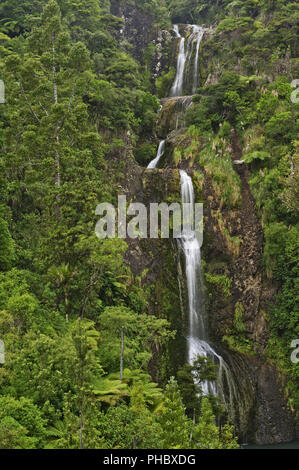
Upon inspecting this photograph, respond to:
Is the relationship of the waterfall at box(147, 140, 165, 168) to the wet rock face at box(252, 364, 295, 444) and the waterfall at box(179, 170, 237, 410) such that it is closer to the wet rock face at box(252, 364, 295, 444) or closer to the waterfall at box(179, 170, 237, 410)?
the waterfall at box(179, 170, 237, 410)

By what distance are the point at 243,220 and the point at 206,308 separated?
5064 millimetres

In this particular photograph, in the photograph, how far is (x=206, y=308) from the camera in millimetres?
18938

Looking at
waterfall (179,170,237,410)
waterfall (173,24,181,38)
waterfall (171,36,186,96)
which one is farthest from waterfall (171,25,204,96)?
waterfall (179,170,237,410)

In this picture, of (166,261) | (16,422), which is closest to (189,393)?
(16,422)

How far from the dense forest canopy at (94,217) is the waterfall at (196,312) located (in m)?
1.09

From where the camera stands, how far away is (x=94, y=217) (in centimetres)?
1330

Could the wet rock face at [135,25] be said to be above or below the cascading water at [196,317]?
above

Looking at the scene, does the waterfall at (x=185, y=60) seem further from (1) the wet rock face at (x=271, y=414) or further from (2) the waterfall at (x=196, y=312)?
(1) the wet rock face at (x=271, y=414)

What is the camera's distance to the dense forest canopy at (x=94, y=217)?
342 inches

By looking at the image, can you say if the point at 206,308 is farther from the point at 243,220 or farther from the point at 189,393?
the point at 189,393

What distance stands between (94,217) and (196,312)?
8.10m

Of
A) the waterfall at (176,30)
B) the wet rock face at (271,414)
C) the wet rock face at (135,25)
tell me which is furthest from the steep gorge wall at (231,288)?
the waterfall at (176,30)

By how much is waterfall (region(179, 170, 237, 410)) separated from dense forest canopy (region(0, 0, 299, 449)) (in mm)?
1094

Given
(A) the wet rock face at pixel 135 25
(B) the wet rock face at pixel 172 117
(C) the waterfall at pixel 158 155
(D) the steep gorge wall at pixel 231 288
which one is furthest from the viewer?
(A) the wet rock face at pixel 135 25
